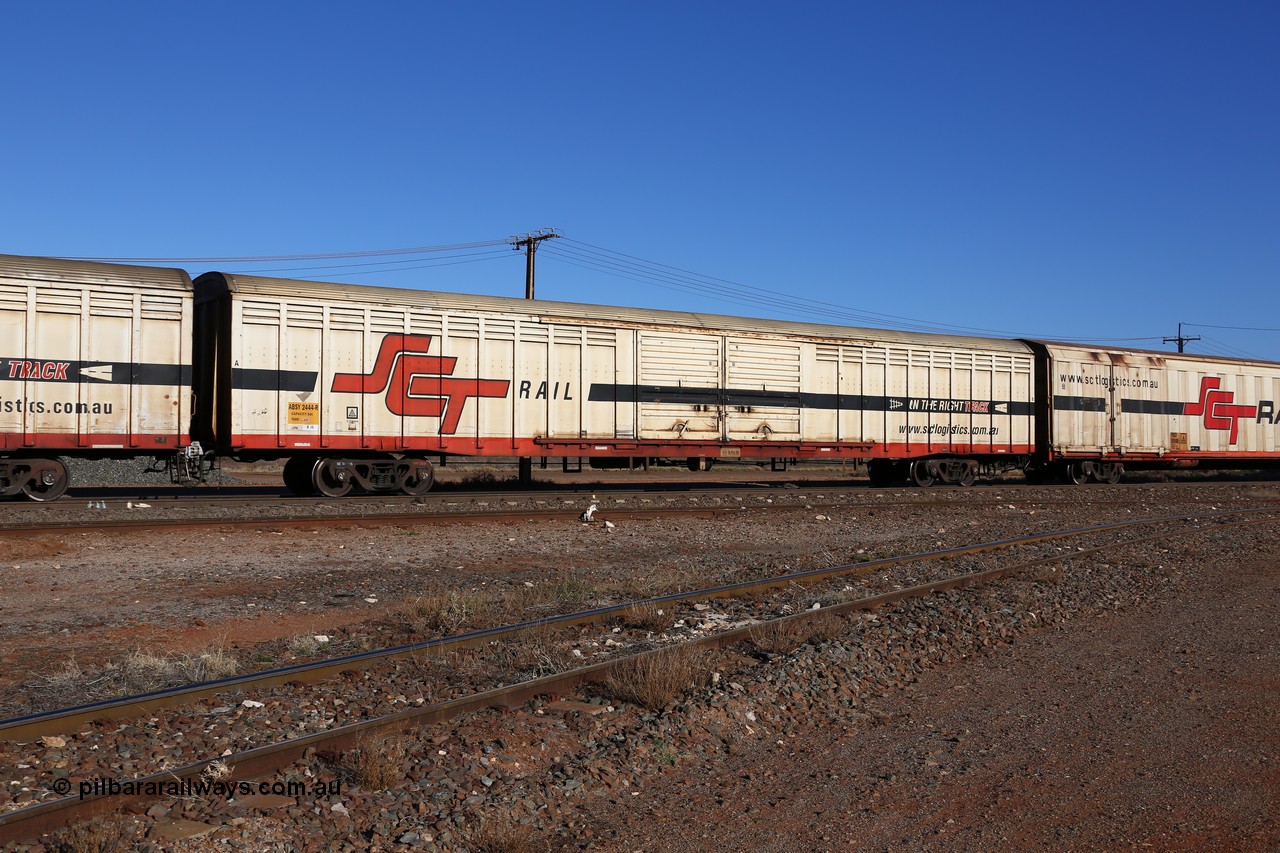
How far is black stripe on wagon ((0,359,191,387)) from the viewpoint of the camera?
48.6ft

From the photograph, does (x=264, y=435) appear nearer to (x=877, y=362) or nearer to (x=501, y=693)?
(x=501, y=693)

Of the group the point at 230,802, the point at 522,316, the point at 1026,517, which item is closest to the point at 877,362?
the point at 1026,517

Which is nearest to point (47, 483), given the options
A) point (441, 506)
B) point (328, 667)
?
point (441, 506)

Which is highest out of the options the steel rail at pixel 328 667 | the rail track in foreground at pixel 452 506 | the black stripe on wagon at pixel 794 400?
the black stripe on wagon at pixel 794 400

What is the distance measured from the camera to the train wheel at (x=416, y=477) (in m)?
18.2

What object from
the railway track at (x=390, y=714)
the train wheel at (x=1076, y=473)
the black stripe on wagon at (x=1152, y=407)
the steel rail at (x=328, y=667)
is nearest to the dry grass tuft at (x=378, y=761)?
the railway track at (x=390, y=714)

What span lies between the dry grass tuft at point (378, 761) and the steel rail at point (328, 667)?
4.65ft

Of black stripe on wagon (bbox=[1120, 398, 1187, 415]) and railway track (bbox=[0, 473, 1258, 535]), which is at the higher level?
black stripe on wagon (bbox=[1120, 398, 1187, 415])

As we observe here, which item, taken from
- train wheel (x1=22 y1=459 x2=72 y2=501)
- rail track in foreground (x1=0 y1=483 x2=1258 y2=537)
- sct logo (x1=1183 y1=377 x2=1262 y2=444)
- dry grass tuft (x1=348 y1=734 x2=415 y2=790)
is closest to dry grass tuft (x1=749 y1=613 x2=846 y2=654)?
dry grass tuft (x1=348 y1=734 x2=415 y2=790)

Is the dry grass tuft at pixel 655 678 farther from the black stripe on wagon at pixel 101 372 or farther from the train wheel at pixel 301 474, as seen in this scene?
the train wheel at pixel 301 474

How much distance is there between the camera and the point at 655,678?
20.3ft

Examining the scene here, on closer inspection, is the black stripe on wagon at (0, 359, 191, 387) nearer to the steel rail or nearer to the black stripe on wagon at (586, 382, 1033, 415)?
the black stripe on wagon at (586, 382, 1033, 415)

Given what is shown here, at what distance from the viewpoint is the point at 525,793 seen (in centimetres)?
468

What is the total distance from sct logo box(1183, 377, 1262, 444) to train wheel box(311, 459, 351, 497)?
23462mm
